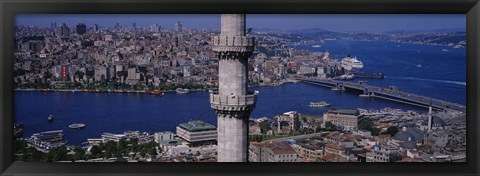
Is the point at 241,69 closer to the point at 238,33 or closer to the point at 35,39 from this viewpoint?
the point at 238,33

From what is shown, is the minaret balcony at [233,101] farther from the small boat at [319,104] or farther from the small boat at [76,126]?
the small boat at [76,126]

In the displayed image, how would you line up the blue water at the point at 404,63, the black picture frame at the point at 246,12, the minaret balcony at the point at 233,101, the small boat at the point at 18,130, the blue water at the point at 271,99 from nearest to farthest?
the black picture frame at the point at 246,12
the small boat at the point at 18,130
the blue water at the point at 271,99
the blue water at the point at 404,63
the minaret balcony at the point at 233,101

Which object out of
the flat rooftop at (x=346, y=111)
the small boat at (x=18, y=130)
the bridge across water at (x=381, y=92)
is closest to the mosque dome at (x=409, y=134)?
the bridge across water at (x=381, y=92)

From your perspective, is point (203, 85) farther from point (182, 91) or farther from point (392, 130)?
point (392, 130)

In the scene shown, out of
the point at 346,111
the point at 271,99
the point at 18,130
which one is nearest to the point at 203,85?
the point at 271,99

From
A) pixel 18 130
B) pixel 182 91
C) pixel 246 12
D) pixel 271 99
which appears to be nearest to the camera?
pixel 246 12

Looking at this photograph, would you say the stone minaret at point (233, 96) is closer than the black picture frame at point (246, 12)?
No

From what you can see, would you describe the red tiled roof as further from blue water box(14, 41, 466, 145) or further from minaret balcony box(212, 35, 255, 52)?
minaret balcony box(212, 35, 255, 52)

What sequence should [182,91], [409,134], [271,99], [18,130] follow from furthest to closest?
[271,99]
[182,91]
[409,134]
[18,130]
